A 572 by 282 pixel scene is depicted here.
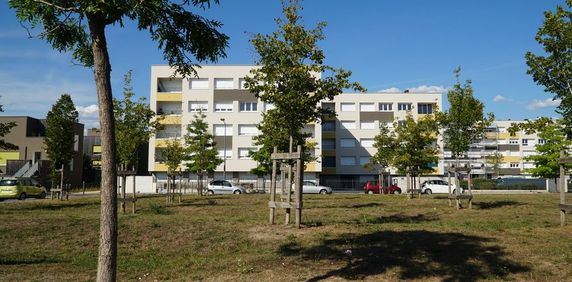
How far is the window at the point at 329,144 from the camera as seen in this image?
241 ft

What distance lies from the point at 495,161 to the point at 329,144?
44285mm

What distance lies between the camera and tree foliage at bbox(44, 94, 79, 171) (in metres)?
33.5

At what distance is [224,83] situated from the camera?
6644 cm

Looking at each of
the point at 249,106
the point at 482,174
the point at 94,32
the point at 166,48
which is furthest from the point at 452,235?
the point at 482,174

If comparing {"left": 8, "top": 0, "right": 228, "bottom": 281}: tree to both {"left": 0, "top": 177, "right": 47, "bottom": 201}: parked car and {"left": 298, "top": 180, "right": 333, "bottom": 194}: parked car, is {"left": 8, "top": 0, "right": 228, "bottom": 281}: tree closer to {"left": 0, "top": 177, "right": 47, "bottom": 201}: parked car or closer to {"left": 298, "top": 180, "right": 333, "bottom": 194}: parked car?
{"left": 0, "top": 177, "right": 47, "bottom": 201}: parked car

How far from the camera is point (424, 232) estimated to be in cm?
1224

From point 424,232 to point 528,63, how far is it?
6.80 metres

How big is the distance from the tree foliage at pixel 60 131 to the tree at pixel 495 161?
86.7 metres

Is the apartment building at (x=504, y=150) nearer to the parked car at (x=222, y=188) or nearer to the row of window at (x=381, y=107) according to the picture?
the row of window at (x=381, y=107)

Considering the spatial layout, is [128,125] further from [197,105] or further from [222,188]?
[197,105]

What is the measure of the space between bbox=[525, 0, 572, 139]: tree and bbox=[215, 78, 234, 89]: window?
53429 millimetres

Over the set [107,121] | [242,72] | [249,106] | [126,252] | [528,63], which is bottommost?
[126,252]

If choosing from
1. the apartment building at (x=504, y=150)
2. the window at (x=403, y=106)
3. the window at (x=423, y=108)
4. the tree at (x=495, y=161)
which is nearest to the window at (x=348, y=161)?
the window at (x=403, y=106)

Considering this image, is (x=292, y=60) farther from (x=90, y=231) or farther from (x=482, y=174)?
(x=482, y=174)
